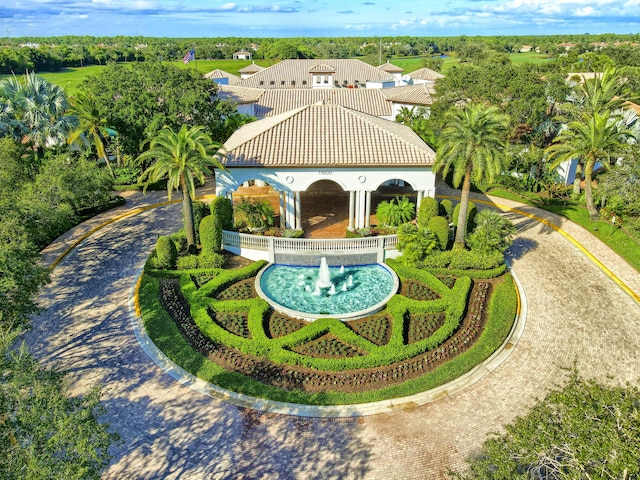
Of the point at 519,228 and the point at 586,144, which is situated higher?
the point at 586,144

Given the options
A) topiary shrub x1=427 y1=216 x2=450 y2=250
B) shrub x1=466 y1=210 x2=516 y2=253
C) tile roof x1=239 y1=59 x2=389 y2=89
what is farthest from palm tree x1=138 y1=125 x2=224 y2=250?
tile roof x1=239 y1=59 x2=389 y2=89

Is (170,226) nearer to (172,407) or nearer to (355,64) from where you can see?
(172,407)

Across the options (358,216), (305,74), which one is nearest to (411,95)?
(358,216)

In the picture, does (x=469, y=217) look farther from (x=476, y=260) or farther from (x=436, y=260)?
(x=436, y=260)

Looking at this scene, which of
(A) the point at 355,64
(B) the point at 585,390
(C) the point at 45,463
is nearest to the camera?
(C) the point at 45,463

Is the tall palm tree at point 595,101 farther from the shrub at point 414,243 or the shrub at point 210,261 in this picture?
the shrub at point 210,261

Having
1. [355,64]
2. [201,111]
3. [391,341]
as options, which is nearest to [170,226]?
[201,111]
